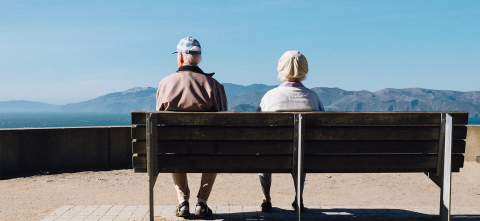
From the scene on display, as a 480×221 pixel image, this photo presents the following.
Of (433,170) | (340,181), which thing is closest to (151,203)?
(433,170)

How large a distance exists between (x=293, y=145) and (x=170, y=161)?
100cm

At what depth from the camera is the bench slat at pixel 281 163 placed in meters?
3.81

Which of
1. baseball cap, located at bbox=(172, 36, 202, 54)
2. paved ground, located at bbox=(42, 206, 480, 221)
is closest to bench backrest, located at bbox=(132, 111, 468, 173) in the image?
paved ground, located at bbox=(42, 206, 480, 221)

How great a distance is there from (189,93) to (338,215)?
192cm

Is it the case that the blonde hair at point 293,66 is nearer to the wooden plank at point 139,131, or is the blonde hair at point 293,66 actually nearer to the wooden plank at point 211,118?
the wooden plank at point 211,118

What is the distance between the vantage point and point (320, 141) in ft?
12.5

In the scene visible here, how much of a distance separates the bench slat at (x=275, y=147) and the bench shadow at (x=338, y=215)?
0.95 meters

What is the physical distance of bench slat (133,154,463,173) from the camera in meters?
3.81

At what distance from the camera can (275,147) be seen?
3.79 meters

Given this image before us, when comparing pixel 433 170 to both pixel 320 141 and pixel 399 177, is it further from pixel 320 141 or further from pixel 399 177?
pixel 399 177

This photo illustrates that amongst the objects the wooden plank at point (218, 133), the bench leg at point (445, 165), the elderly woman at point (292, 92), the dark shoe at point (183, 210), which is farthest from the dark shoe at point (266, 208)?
the bench leg at point (445, 165)

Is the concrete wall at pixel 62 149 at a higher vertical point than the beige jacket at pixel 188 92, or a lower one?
lower

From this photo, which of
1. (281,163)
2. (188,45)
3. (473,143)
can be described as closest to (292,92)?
(281,163)

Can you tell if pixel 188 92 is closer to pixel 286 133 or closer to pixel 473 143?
pixel 286 133
